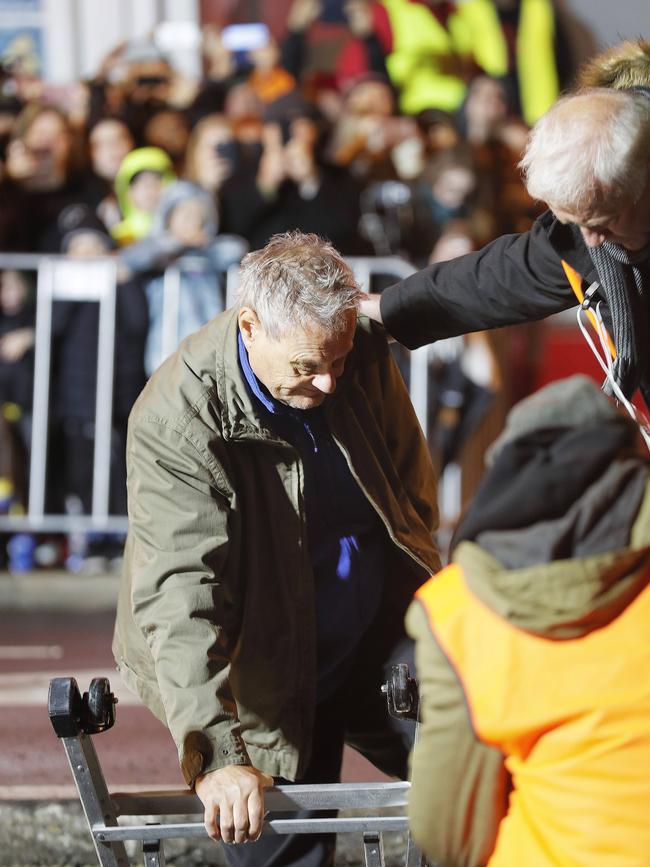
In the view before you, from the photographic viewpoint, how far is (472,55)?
9227 millimetres

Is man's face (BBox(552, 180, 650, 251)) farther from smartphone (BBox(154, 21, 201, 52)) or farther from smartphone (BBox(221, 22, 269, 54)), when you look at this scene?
smartphone (BBox(154, 21, 201, 52))

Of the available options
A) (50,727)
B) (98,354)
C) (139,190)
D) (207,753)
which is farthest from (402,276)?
(207,753)

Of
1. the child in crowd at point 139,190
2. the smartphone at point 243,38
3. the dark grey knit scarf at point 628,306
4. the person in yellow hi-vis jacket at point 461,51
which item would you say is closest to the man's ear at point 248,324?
the dark grey knit scarf at point 628,306

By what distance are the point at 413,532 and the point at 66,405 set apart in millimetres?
4002

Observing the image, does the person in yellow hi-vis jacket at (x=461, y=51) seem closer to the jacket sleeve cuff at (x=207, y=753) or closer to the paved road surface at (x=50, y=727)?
the paved road surface at (x=50, y=727)

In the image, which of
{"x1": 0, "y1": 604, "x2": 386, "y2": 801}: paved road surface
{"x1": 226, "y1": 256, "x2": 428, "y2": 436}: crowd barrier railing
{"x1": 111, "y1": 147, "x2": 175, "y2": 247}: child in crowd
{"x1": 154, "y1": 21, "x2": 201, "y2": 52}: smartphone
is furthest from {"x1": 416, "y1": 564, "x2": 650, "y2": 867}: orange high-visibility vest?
{"x1": 154, "y1": 21, "x2": 201, "y2": 52}: smartphone

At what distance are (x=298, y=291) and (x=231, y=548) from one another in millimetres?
570

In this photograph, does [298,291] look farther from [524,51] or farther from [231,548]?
[524,51]

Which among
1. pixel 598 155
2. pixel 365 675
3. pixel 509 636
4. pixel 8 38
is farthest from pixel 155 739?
pixel 8 38

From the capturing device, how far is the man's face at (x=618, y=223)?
2611 mm

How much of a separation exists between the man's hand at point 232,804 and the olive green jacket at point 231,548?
46mm

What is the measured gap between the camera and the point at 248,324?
8.88 feet

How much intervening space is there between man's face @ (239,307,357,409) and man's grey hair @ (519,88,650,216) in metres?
0.48

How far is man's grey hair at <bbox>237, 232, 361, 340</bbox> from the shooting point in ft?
8.60
